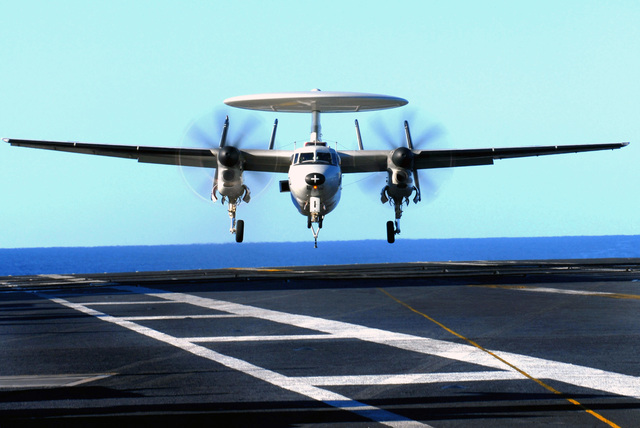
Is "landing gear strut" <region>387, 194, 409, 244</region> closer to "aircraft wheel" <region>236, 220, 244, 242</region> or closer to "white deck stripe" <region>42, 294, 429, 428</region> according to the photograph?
"aircraft wheel" <region>236, 220, 244, 242</region>

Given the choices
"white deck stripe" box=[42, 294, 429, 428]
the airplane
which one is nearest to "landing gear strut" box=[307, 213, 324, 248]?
the airplane

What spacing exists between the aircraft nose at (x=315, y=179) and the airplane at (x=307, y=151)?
4.91 feet

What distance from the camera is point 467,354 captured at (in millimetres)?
12852

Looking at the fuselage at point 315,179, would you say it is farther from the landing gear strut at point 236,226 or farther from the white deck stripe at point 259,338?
the white deck stripe at point 259,338

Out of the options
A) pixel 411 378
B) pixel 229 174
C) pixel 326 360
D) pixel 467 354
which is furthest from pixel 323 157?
pixel 411 378

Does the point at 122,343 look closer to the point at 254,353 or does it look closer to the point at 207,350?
the point at 207,350

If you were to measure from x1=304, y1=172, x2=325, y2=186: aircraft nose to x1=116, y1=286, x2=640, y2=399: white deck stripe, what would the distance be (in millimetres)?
10856

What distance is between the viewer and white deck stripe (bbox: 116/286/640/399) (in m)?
10.2

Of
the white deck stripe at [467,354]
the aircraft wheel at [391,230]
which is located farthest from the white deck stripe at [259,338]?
the aircraft wheel at [391,230]

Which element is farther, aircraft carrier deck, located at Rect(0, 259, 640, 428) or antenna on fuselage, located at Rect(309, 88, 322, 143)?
antenna on fuselage, located at Rect(309, 88, 322, 143)

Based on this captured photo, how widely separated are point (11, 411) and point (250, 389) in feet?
9.64

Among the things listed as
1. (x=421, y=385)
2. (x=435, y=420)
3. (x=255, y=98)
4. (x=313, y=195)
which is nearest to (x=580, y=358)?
(x=421, y=385)

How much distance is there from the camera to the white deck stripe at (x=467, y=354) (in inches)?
403

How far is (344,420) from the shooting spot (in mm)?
8305
